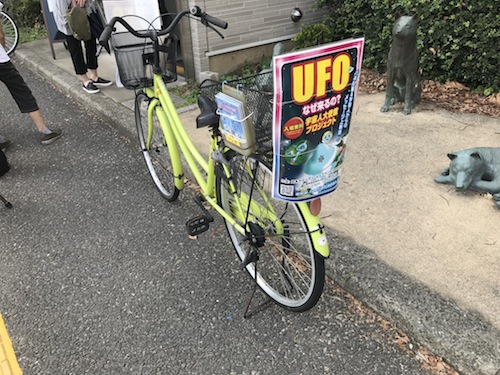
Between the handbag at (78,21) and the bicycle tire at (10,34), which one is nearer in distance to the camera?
the handbag at (78,21)

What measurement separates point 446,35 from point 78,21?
417cm

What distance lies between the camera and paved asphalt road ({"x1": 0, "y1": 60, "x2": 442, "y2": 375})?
7.68 ft

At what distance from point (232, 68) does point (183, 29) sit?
807 mm

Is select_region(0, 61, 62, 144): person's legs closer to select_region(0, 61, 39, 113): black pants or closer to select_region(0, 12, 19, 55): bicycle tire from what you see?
select_region(0, 61, 39, 113): black pants

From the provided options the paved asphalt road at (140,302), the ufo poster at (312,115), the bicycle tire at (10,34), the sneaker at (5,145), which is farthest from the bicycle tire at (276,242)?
the bicycle tire at (10,34)

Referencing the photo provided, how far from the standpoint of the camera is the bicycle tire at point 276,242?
230cm

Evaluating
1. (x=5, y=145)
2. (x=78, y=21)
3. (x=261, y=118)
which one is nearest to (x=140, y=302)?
(x=261, y=118)

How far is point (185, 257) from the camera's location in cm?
308

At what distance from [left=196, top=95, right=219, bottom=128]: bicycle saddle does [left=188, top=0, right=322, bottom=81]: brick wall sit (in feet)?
10.6

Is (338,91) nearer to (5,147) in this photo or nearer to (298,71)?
(298,71)

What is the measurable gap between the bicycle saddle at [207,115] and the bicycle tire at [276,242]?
225 millimetres

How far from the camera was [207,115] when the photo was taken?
7.58 feet

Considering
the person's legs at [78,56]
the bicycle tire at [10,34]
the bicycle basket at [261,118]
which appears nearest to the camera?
the bicycle basket at [261,118]

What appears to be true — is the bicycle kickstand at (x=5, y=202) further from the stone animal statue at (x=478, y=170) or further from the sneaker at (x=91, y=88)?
the stone animal statue at (x=478, y=170)
